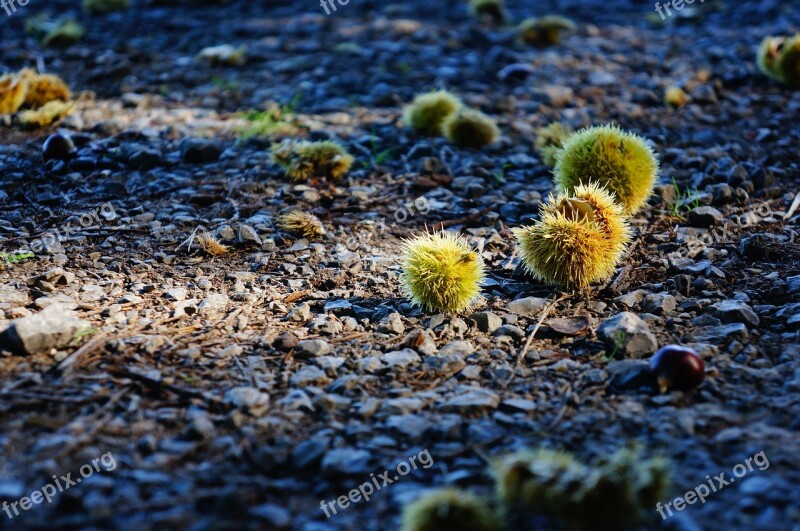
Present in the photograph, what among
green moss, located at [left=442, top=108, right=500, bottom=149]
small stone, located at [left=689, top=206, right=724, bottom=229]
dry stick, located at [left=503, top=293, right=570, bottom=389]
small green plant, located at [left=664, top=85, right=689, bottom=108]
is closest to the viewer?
dry stick, located at [left=503, top=293, right=570, bottom=389]

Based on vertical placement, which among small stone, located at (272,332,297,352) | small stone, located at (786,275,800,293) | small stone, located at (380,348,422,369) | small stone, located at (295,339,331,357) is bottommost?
small stone, located at (786,275,800,293)

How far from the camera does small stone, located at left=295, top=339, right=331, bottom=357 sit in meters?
2.88

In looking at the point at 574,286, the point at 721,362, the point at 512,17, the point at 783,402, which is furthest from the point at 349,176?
the point at 512,17

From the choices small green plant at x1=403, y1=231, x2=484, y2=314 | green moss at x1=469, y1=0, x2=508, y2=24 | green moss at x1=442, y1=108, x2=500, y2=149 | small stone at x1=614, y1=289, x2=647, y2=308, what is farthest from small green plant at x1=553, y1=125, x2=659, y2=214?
green moss at x1=469, y1=0, x2=508, y2=24

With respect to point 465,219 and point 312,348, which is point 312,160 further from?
point 312,348

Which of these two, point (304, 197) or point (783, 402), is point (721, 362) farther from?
point (304, 197)

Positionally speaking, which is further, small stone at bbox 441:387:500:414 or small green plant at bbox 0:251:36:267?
small green plant at bbox 0:251:36:267

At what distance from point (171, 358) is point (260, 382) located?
0.37m

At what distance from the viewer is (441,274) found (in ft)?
10.0

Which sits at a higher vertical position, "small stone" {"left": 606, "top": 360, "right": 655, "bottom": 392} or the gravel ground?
the gravel ground

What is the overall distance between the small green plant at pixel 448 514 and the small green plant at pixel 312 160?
277cm

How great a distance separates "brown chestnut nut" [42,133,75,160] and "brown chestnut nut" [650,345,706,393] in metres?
3.58

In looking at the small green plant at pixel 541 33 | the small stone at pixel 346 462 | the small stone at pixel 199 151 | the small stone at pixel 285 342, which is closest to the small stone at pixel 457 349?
the small stone at pixel 285 342

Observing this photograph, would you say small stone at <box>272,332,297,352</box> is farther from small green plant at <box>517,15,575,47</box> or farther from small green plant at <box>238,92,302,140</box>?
small green plant at <box>517,15,575,47</box>
